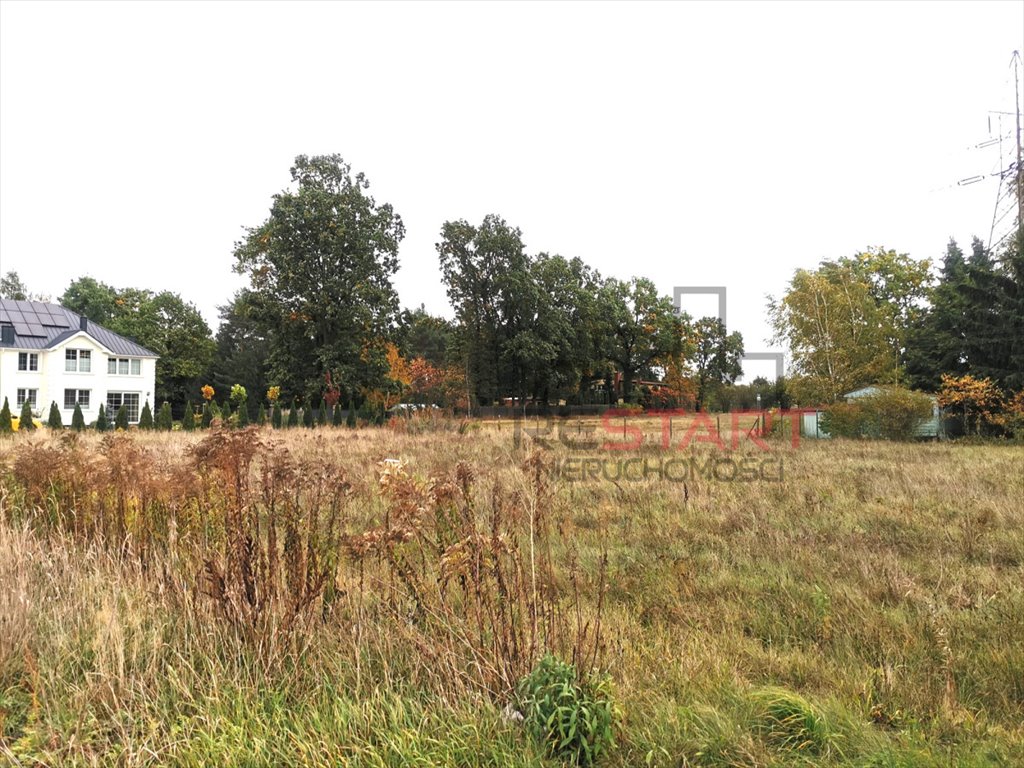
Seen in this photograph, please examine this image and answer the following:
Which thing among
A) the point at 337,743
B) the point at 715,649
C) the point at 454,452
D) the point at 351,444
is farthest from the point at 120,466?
the point at 351,444

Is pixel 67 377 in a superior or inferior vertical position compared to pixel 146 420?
superior

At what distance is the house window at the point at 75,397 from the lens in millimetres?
39812

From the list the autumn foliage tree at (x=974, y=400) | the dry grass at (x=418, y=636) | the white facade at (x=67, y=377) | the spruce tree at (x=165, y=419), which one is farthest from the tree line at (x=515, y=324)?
the dry grass at (x=418, y=636)

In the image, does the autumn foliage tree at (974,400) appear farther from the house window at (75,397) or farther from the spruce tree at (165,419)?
the house window at (75,397)

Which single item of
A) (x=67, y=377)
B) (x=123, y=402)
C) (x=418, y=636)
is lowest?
(x=418, y=636)

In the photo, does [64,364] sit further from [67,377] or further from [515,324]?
[515,324]

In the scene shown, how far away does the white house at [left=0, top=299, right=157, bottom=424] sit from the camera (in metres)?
38.7

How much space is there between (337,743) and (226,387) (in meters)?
57.5

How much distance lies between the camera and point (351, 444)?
16109 mm

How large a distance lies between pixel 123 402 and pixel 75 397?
3.06 metres

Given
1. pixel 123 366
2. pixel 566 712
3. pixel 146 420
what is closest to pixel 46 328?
pixel 123 366

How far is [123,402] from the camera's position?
4262 centimetres

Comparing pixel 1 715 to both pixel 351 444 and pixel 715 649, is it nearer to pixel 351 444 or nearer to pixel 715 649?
pixel 715 649

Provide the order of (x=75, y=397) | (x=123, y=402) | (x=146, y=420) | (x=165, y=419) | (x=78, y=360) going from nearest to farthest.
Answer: (x=146, y=420), (x=165, y=419), (x=75, y=397), (x=78, y=360), (x=123, y=402)
